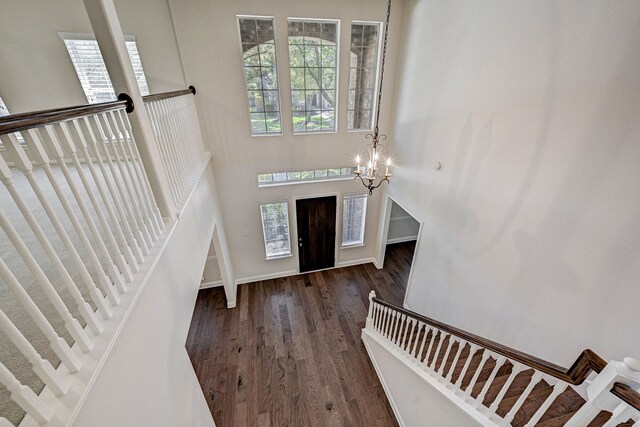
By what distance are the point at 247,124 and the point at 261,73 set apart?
0.82 metres

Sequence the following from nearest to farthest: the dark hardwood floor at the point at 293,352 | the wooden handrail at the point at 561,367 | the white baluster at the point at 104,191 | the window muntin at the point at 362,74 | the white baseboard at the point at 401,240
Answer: the wooden handrail at the point at 561,367
the white baluster at the point at 104,191
the dark hardwood floor at the point at 293,352
the window muntin at the point at 362,74
the white baseboard at the point at 401,240

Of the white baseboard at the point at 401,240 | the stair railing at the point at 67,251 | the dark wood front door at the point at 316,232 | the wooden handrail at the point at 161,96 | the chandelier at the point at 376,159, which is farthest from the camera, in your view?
the white baseboard at the point at 401,240

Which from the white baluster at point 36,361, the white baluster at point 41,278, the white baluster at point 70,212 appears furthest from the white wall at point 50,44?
the white baluster at point 36,361

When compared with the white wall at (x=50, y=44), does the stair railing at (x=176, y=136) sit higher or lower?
lower

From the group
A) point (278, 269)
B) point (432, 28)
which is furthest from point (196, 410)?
point (432, 28)

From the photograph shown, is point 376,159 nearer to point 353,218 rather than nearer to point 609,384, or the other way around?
point 609,384

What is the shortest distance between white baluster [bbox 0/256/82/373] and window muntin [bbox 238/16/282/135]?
3831mm

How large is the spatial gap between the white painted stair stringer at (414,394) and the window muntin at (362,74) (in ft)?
12.1

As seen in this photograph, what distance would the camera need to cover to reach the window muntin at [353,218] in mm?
5262

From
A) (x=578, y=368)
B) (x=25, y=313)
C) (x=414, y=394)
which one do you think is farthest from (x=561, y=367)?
(x=25, y=313)

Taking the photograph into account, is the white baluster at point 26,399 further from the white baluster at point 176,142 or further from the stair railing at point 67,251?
the white baluster at point 176,142

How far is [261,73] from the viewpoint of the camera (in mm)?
3967

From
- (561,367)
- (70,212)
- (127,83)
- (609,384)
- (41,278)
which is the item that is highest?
(127,83)

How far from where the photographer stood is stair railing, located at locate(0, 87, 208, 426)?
0.81 metres
